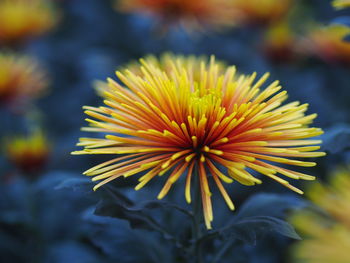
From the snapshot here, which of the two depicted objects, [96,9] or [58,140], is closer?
[58,140]

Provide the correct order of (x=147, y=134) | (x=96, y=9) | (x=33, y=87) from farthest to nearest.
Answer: (x=96, y=9) < (x=33, y=87) < (x=147, y=134)

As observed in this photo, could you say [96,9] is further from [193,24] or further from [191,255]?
[191,255]

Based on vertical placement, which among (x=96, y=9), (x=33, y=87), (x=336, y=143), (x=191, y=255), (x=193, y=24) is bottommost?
(x=191, y=255)

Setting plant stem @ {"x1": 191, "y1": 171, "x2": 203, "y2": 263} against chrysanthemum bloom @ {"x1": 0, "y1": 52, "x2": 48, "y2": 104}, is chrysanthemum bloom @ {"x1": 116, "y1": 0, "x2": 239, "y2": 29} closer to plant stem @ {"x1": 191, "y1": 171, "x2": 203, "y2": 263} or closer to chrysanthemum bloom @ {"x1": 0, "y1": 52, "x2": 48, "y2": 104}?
chrysanthemum bloom @ {"x1": 0, "y1": 52, "x2": 48, "y2": 104}

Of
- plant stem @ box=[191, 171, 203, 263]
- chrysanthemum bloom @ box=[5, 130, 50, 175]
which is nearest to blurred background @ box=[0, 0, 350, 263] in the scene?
chrysanthemum bloom @ box=[5, 130, 50, 175]

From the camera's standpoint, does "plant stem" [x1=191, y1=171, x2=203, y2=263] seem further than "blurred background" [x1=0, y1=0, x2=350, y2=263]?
No

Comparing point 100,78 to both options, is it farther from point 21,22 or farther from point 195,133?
point 195,133

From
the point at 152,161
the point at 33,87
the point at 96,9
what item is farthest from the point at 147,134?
the point at 96,9
